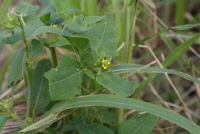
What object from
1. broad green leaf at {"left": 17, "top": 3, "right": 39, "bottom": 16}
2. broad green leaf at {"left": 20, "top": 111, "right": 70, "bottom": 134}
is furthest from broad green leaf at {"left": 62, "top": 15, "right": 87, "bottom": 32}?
broad green leaf at {"left": 20, "top": 111, "right": 70, "bottom": 134}

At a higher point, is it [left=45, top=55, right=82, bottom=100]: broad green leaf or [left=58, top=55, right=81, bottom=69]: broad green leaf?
[left=58, top=55, right=81, bottom=69]: broad green leaf

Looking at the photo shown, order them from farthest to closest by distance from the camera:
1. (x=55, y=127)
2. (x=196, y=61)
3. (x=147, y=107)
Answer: (x=196, y=61), (x=55, y=127), (x=147, y=107)

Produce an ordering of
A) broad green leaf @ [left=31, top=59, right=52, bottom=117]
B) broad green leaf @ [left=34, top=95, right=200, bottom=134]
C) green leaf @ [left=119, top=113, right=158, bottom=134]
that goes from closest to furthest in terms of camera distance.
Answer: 1. broad green leaf @ [left=34, top=95, right=200, bottom=134]
2. green leaf @ [left=119, top=113, right=158, bottom=134]
3. broad green leaf @ [left=31, top=59, right=52, bottom=117]

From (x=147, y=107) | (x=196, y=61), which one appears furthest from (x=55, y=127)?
(x=196, y=61)

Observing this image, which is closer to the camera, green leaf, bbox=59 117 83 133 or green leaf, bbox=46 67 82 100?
green leaf, bbox=46 67 82 100

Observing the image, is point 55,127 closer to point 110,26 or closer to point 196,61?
point 110,26

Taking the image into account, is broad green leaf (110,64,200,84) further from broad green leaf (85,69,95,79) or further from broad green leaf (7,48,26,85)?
broad green leaf (7,48,26,85)
